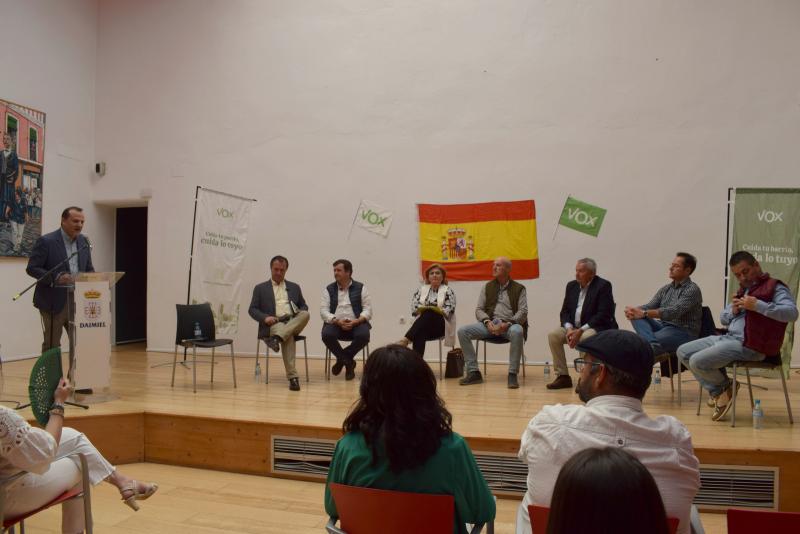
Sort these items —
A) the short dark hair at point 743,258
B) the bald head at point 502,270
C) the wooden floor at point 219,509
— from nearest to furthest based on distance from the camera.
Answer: the wooden floor at point 219,509 → the short dark hair at point 743,258 → the bald head at point 502,270

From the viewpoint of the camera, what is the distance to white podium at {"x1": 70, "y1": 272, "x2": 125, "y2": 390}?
14.9ft

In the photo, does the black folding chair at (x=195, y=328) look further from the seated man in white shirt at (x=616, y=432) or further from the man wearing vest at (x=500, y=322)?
the seated man in white shirt at (x=616, y=432)

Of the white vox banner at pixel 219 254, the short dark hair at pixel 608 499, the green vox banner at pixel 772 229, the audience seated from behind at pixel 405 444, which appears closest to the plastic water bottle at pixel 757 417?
the green vox banner at pixel 772 229

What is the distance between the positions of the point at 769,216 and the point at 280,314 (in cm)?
407

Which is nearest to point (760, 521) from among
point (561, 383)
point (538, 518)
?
point (538, 518)

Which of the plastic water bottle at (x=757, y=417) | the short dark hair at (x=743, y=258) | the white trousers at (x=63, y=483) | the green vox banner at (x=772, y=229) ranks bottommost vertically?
the plastic water bottle at (x=757, y=417)

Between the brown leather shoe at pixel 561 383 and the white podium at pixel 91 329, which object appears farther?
the brown leather shoe at pixel 561 383

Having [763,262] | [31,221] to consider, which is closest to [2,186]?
[31,221]

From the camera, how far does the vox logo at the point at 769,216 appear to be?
470 centimetres

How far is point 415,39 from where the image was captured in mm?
7148

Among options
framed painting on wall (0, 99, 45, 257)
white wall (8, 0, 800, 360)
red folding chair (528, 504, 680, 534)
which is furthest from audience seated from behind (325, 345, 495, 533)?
framed painting on wall (0, 99, 45, 257)

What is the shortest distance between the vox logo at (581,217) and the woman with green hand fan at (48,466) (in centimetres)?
506

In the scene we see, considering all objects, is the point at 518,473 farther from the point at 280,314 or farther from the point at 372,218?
the point at 372,218

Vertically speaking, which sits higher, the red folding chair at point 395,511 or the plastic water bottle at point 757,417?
Result: the red folding chair at point 395,511
